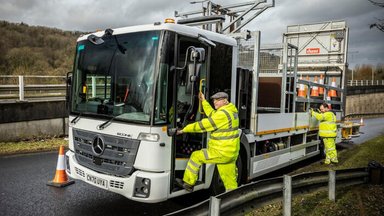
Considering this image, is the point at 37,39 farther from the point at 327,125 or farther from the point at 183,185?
the point at 183,185

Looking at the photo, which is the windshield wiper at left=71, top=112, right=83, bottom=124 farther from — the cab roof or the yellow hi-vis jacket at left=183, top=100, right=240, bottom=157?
the yellow hi-vis jacket at left=183, top=100, right=240, bottom=157

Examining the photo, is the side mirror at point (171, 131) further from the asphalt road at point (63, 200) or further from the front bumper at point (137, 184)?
the asphalt road at point (63, 200)

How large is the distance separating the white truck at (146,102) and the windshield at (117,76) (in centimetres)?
1

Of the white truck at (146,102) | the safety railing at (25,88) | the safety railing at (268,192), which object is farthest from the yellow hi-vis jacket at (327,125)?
the safety railing at (25,88)

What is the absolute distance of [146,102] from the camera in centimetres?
385

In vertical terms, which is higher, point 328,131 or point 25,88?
point 25,88

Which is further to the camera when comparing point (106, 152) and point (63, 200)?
point (63, 200)

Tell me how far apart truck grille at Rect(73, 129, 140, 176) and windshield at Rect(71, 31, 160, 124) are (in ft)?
0.96

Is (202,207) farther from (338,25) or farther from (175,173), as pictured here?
(338,25)

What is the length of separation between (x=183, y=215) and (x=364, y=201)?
3897 millimetres

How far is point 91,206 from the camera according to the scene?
4672mm

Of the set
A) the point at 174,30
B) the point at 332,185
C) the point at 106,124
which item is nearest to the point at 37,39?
the point at 106,124

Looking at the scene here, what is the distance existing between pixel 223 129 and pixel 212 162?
46 cm

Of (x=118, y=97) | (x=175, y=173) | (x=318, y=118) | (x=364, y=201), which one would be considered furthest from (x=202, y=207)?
(x=318, y=118)
